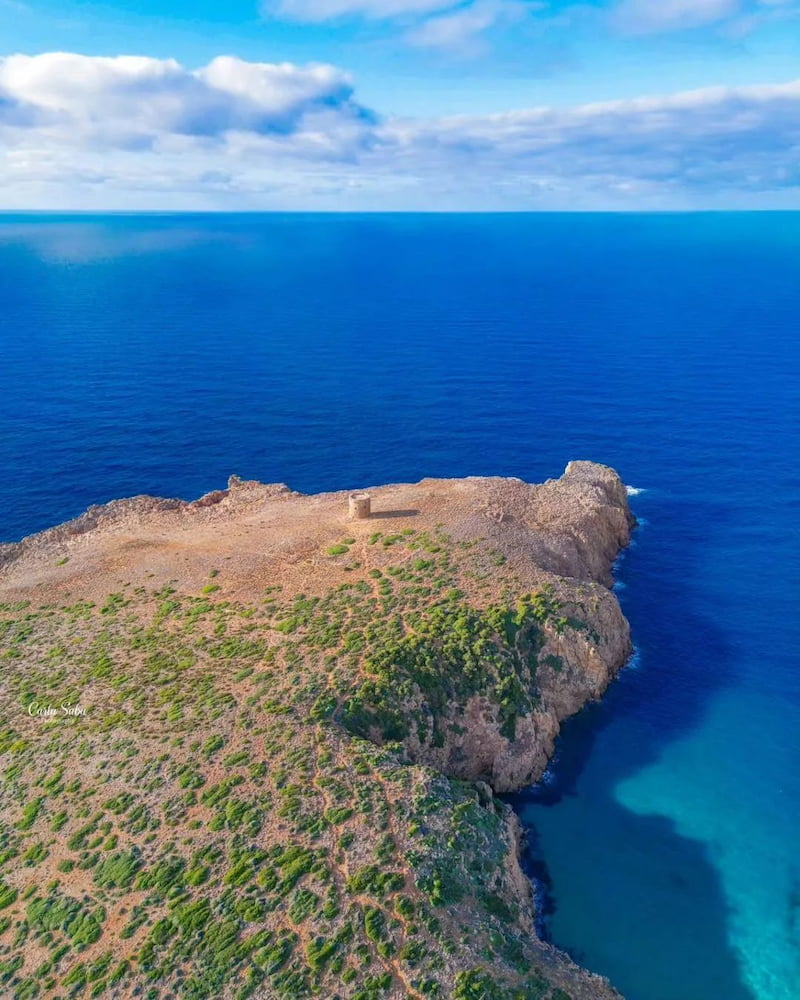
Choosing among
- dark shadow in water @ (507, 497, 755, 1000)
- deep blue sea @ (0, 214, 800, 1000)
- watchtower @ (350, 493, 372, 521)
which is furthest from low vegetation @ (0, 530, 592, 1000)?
watchtower @ (350, 493, 372, 521)

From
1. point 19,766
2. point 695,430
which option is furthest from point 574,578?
point 695,430

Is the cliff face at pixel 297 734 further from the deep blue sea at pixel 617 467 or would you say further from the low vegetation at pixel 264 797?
the deep blue sea at pixel 617 467

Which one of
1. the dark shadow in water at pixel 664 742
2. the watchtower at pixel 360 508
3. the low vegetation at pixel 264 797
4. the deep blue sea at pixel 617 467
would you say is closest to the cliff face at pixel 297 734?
the low vegetation at pixel 264 797

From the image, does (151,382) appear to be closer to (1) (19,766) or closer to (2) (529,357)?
(2) (529,357)

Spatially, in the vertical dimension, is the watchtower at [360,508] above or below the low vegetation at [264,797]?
above

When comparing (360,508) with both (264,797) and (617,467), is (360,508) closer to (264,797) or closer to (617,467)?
(264,797)

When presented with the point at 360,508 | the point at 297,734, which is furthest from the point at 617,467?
the point at 297,734
